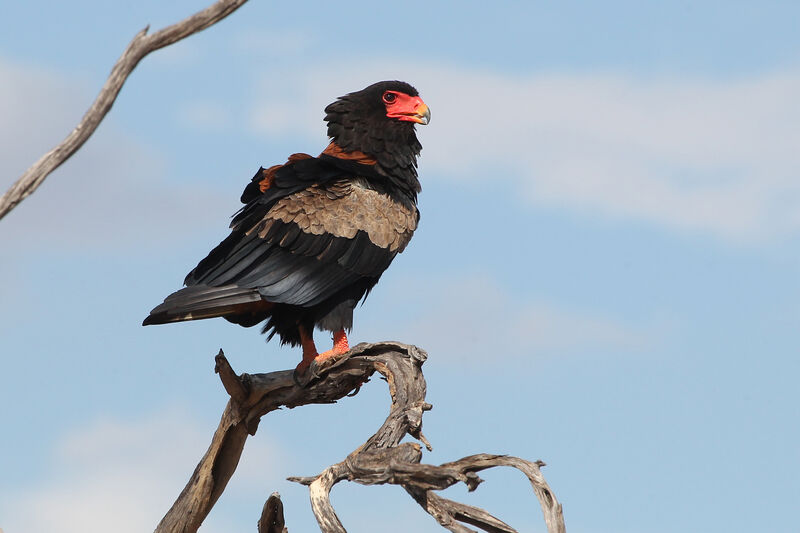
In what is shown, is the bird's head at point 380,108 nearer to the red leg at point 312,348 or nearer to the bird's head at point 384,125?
the bird's head at point 384,125

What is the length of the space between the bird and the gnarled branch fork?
272mm

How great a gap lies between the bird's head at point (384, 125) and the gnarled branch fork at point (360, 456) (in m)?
1.86

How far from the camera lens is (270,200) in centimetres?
799

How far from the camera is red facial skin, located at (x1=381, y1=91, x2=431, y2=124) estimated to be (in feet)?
28.8

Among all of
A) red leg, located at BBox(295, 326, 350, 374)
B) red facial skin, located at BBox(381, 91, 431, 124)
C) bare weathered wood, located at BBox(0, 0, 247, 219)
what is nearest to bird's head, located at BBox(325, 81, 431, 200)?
red facial skin, located at BBox(381, 91, 431, 124)

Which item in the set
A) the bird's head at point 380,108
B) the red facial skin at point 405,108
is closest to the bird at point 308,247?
the bird's head at point 380,108

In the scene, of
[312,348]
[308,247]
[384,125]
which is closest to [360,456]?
[312,348]

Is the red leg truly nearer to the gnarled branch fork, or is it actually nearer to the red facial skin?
the gnarled branch fork

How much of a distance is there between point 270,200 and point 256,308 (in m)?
0.84

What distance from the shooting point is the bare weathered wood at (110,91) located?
563 centimetres

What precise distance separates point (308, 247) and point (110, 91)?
7.95 feet

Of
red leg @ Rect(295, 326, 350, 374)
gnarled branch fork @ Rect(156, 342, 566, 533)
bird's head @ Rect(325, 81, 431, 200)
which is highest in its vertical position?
bird's head @ Rect(325, 81, 431, 200)

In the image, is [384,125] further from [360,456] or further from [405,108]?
[360,456]

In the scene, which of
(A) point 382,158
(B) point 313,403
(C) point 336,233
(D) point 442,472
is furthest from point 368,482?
(A) point 382,158
